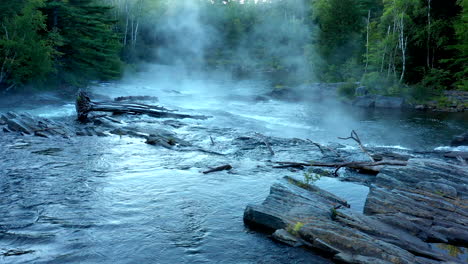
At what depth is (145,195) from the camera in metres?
8.70

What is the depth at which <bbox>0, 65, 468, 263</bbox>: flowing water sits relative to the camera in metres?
6.13

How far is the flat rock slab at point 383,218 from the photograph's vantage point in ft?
18.3

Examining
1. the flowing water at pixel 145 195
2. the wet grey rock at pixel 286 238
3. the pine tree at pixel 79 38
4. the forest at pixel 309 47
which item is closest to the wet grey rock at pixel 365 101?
the forest at pixel 309 47

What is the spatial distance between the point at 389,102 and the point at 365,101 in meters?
1.81

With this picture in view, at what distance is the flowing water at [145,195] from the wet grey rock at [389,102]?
9.80m

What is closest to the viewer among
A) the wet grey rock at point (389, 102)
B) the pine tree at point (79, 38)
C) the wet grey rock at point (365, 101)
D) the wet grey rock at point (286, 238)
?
the wet grey rock at point (286, 238)

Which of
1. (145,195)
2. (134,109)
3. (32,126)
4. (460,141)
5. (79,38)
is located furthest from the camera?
(79,38)

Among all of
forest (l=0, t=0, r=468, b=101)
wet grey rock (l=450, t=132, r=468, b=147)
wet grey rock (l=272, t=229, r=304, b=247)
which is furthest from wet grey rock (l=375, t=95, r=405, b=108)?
wet grey rock (l=272, t=229, r=304, b=247)

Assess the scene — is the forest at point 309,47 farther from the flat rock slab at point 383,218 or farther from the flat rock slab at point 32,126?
the flat rock slab at point 383,218

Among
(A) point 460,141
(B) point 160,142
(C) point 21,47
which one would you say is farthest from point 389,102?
(C) point 21,47

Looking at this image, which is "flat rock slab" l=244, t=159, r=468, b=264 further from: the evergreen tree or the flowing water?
the evergreen tree

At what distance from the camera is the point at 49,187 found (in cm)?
874

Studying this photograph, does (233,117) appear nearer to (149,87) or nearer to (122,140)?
(122,140)

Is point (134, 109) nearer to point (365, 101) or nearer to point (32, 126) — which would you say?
point (32, 126)
